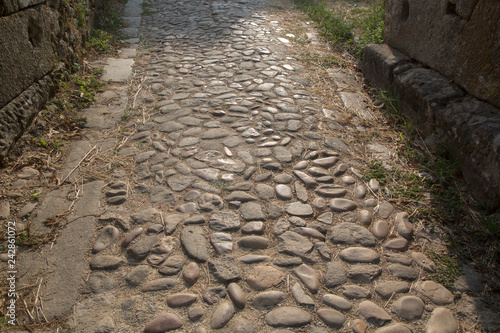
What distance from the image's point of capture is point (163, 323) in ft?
5.85

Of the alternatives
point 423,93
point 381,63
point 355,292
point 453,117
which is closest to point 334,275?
point 355,292

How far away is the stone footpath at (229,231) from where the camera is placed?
6.12ft

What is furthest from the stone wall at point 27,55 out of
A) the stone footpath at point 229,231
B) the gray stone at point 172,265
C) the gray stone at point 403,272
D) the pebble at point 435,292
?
the pebble at point 435,292

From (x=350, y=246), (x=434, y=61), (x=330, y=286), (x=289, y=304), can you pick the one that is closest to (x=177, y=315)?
(x=289, y=304)

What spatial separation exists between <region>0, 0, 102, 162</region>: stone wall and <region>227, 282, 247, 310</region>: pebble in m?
2.07

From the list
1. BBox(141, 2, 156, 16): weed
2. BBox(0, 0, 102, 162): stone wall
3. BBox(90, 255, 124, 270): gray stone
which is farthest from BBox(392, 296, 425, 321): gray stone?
BBox(141, 2, 156, 16): weed

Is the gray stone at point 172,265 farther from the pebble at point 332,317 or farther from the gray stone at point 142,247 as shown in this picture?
the pebble at point 332,317

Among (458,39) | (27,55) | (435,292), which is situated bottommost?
(435,292)

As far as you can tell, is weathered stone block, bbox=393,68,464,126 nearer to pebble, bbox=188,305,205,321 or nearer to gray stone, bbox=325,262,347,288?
gray stone, bbox=325,262,347,288

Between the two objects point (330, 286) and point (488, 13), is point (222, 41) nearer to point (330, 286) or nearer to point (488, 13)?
point (488, 13)

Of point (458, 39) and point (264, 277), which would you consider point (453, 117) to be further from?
point (264, 277)

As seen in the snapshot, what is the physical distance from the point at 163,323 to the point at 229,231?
2.37 feet

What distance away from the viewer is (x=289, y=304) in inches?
74.7

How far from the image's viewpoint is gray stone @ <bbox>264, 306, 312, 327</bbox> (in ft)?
5.89
